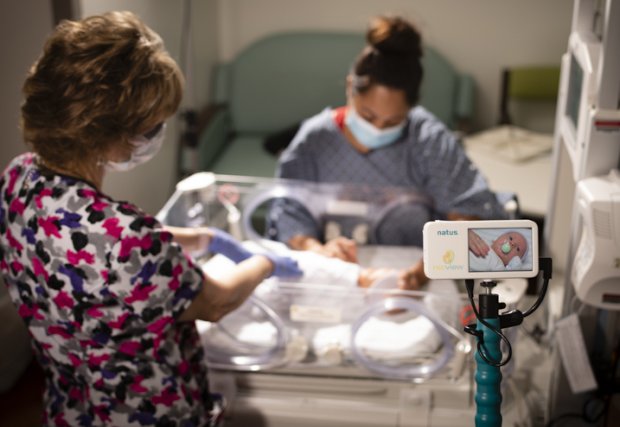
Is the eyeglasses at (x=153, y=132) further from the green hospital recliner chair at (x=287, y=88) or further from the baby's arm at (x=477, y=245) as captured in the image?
the green hospital recliner chair at (x=287, y=88)

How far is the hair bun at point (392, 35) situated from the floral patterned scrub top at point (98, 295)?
976 mm

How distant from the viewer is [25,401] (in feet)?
8.59

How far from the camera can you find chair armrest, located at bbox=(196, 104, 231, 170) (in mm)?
3686

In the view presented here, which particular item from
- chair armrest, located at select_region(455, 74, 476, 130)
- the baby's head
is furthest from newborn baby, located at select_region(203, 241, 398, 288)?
chair armrest, located at select_region(455, 74, 476, 130)

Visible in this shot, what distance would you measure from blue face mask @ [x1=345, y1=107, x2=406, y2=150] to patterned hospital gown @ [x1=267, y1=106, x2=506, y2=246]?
0.09ft

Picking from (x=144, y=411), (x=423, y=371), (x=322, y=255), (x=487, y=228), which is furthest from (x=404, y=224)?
(x=487, y=228)

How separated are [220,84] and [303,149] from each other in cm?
182

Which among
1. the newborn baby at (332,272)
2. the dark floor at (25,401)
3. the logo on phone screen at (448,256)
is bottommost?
the dark floor at (25,401)

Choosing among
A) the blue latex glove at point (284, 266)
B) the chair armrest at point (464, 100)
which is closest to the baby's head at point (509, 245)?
the blue latex glove at point (284, 266)

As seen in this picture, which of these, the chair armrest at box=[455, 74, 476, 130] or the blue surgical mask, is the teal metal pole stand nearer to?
the blue surgical mask

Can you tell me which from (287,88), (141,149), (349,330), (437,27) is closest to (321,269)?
(349,330)

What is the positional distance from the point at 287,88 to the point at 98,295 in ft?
8.81

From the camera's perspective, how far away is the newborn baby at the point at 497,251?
1.06 m

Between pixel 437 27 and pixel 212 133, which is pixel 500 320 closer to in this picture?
pixel 212 133
